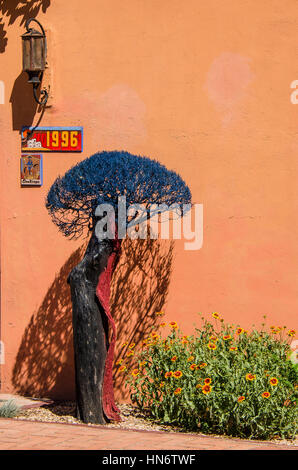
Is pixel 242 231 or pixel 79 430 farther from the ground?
pixel 242 231

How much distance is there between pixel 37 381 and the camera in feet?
24.1

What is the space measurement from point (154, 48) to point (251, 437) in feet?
12.1

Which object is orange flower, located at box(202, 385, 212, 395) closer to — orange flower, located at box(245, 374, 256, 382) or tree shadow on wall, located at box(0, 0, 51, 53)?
orange flower, located at box(245, 374, 256, 382)

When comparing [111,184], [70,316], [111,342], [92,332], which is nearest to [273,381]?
[111,342]

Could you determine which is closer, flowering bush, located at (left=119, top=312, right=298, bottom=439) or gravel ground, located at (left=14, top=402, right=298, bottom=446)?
flowering bush, located at (left=119, top=312, right=298, bottom=439)

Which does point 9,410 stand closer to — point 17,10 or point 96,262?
point 96,262

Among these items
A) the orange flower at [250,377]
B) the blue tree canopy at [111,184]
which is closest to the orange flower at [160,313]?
the blue tree canopy at [111,184]

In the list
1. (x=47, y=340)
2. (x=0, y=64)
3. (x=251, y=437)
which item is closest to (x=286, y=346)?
(x=251, y=437)

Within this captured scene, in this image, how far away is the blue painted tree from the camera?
6164mm

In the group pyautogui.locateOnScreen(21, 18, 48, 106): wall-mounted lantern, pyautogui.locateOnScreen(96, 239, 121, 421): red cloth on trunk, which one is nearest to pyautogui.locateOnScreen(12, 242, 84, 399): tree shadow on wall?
pyautogui.locateOnScreen(96, 239, 121, 421): red cloth on trunk

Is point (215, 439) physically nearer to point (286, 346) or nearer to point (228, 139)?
point (286, 346)

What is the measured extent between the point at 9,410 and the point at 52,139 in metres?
2.62

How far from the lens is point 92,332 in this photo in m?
6.30

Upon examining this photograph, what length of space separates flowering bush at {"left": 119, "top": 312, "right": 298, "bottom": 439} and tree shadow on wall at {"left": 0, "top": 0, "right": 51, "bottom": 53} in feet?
10.9
